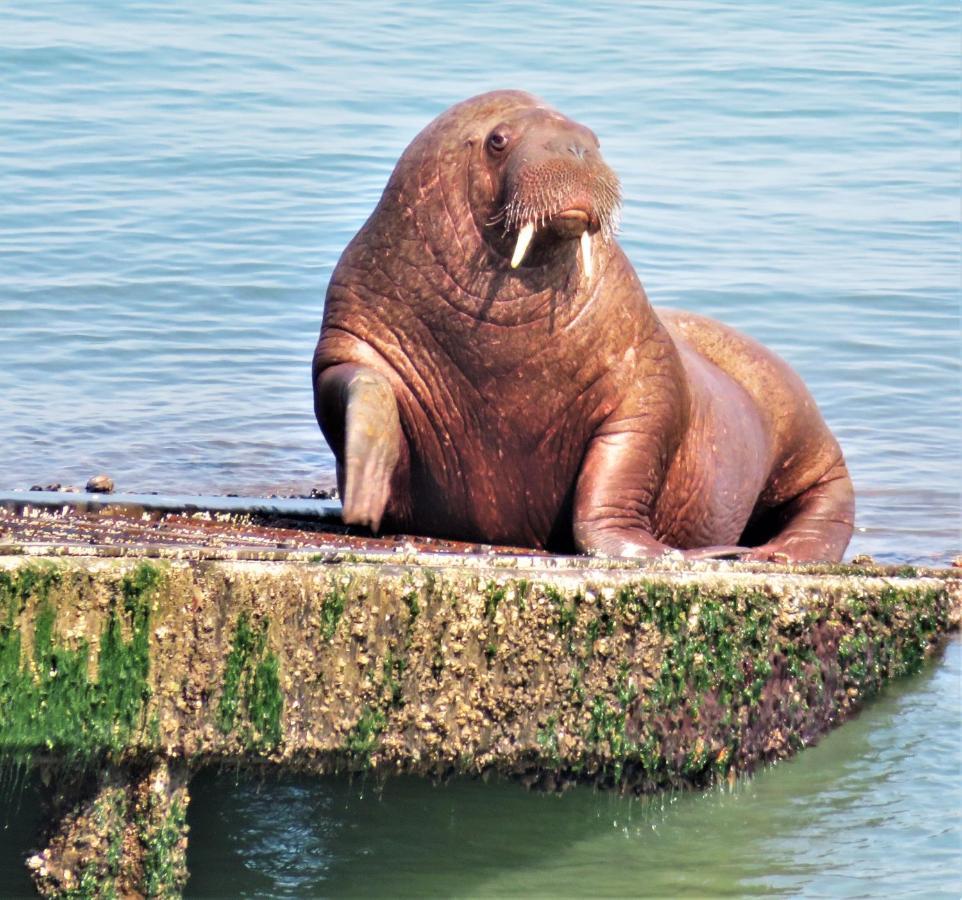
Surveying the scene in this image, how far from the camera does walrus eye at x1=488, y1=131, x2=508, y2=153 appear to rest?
20.7 ft

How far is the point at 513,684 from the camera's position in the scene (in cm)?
479

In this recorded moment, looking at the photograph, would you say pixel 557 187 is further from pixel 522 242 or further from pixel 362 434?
pixel 362 434

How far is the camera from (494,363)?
21.1ft

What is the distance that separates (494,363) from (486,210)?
0.50 metres

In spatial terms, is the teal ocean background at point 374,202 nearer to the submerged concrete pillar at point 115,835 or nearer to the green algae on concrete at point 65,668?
the submerged concrete pillar at point 115,835

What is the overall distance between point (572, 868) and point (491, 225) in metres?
2.17

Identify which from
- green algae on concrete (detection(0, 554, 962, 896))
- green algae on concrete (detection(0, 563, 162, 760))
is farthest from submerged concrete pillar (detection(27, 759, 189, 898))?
green algae on concrete (detection(0, 563, 162, 760))

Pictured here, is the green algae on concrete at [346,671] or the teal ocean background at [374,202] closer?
the green algae on concrete at [346,671]

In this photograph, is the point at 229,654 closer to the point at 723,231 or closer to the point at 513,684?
the point at 513,684

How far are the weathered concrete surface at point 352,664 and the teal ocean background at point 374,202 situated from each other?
48cm

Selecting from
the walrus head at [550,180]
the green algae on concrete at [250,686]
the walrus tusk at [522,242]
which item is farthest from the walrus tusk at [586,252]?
the green algae on concrete at [250,686]

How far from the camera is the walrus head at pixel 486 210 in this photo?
627 centimetres

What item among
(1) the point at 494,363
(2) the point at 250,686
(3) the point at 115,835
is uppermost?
(1) the point at 494,363

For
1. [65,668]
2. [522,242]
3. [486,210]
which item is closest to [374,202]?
[486,210]
